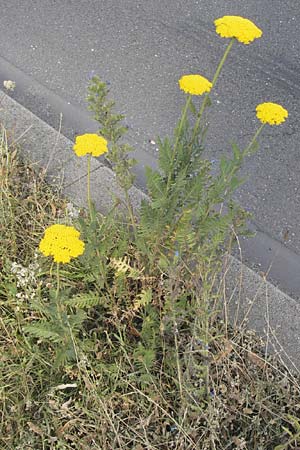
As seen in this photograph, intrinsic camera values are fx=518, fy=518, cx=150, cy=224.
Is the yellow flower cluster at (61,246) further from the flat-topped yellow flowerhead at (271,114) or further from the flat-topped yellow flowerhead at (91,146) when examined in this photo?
the flat-topped yellow flowerhead at (271,114)

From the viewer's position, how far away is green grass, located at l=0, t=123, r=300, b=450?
174 centimetres

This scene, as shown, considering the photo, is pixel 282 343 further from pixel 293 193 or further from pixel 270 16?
pixel 270 16

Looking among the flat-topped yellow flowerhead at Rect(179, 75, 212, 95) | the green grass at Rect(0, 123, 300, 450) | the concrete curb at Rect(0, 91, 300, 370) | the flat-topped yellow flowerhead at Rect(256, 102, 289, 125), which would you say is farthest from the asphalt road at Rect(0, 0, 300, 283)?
the flat-topped yellow flowerhead at Rect(179, 75, 212, 95)

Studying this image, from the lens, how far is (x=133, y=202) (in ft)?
8.12

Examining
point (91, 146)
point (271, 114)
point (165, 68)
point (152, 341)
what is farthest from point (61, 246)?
point (165, 68)

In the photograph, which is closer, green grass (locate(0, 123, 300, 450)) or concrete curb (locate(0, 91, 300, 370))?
green grass (locate(0, 123, 300, 450))

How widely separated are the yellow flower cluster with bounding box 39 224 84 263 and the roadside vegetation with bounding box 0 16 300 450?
0.11ft

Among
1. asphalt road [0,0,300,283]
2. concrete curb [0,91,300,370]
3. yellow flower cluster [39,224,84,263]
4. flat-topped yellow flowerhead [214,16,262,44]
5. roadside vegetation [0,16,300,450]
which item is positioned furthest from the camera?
asphalt road [0,0,300,283]

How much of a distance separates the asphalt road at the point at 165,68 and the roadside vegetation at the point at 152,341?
0.87m

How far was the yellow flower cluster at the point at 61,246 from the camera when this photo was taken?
1.44 m

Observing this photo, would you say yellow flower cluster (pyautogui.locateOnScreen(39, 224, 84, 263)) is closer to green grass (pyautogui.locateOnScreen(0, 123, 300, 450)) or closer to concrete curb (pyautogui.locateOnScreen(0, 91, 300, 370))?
green grass (pyautogui.locateOnScreen(0, 123, 300, 450))

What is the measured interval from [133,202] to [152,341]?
79 centimetres

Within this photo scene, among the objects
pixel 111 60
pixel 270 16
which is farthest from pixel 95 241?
pixel 270 16

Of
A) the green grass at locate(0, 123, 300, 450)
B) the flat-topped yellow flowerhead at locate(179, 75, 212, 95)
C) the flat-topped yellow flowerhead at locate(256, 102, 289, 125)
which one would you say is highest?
the flat-topped yellow flowerhead at locate(256, 102, 289, 125)
